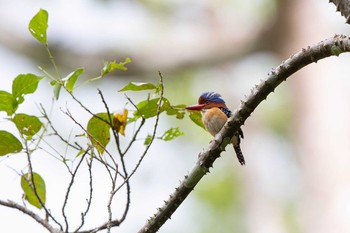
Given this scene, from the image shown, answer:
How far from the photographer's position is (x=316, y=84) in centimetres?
738

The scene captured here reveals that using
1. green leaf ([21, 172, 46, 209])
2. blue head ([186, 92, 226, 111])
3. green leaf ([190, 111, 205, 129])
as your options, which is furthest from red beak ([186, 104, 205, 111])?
green leaf ([21, 172, 46, 209])

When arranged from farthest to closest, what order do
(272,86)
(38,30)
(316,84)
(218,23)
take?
(218,23) < (316,84) < (38,30) < (272,86)

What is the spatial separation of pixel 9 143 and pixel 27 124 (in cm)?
7

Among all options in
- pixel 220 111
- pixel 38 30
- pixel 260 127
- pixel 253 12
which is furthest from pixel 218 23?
pixel 38 30

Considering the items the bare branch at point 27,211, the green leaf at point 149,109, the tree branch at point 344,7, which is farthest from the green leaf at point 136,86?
the tree branch at point 344,7

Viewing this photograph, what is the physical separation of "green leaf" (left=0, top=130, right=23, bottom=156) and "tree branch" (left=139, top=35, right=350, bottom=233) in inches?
15.5

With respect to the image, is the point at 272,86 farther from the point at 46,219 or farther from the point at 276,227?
the point at 276,227

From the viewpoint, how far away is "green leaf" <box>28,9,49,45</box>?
175cm

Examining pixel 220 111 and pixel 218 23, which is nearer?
pixel 220 111

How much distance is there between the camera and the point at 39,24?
5.75 feet

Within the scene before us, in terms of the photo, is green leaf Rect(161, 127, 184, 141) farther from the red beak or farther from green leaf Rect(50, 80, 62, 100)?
green leaf Rect(50, 80, 62, 100)

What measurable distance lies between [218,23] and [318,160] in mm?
3282

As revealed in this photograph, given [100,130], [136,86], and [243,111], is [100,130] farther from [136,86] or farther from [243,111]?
[243,111]

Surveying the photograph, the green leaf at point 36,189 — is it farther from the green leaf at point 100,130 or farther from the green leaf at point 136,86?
the green leaf at point 136,86
